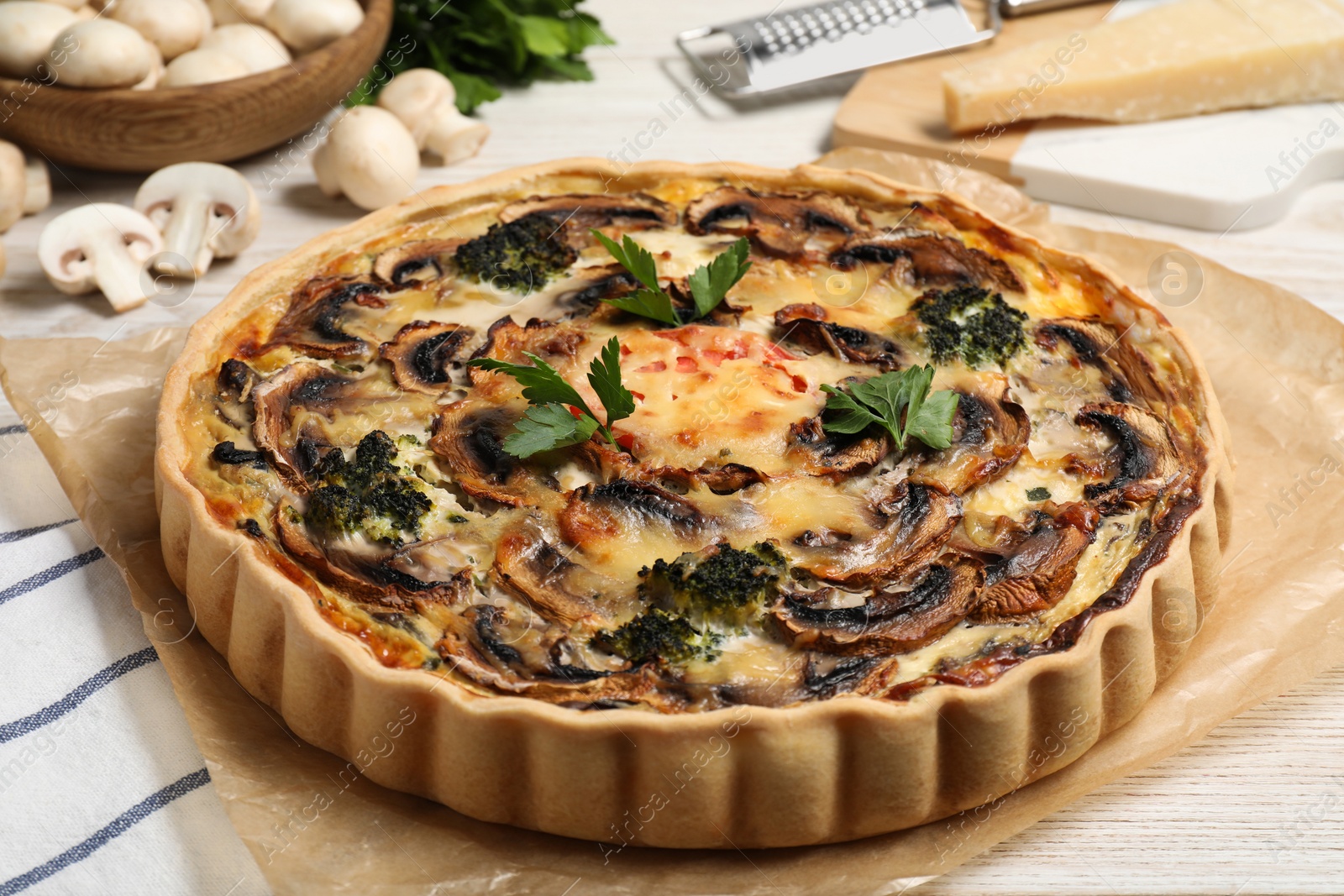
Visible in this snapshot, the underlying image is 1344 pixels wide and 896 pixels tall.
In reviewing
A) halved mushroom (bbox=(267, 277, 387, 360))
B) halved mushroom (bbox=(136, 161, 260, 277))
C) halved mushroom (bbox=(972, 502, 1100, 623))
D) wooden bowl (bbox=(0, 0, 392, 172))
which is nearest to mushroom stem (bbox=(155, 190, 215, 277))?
halved mushroom (bbox=(136, 161, 260, 277))

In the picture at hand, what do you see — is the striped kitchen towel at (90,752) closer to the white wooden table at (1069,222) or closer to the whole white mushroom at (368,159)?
the white wooden table at (1069,222)

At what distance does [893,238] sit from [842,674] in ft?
5.87

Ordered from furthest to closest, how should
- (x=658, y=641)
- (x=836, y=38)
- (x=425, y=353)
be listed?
1. (x=836, y=38)
2. (x=425, y=353)
3. (x=658, y=641)

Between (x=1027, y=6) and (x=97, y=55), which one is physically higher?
(x=1027, y=6)

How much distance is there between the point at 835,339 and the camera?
3.68 metres

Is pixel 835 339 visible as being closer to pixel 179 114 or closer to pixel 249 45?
pixel 179 114

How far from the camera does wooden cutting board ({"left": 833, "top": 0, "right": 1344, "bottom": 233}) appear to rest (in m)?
5.05

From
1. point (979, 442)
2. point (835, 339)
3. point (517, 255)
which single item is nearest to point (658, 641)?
point (979, 442)

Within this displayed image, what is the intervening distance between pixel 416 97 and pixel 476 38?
28.2 inches

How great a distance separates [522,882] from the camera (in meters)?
2.82

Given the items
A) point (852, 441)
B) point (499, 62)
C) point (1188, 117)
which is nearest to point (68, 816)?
point (852, 441)

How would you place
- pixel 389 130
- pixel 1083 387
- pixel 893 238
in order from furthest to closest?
1. pixel 389 130
2. pixel 893 238
3. pixel 1083 387

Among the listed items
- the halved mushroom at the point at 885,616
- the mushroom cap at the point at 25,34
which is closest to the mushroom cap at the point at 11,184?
the mushroom cap at the point at 25,34

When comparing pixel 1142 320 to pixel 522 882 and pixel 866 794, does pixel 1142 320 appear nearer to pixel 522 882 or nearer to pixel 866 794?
pixel 866 794
